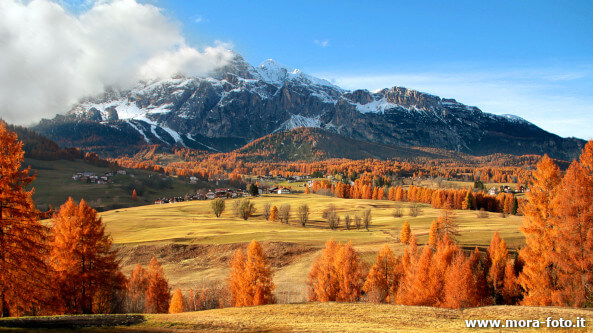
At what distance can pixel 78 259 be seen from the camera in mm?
27938

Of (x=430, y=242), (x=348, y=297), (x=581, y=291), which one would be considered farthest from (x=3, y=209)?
(x=430, y=242)

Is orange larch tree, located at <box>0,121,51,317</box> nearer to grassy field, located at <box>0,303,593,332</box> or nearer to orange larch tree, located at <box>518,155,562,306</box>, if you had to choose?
grassy field, located at <box>0,303,593,332</box>

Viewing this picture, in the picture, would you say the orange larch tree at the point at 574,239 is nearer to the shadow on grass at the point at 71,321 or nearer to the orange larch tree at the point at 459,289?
the orange larch tree at the point at 459,289

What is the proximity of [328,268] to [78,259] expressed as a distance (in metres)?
29.4

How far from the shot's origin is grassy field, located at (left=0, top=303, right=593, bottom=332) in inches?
755

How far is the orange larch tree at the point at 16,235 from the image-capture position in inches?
776

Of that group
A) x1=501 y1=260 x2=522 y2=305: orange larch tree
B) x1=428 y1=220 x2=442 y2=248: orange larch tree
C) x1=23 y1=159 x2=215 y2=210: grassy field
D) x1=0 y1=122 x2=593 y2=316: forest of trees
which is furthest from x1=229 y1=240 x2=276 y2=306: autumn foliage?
x1=23 y1=159 x2=215 y2=210: grassy field

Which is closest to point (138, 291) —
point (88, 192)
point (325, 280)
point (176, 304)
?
point (176, 304)

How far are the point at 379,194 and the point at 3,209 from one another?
162 meters

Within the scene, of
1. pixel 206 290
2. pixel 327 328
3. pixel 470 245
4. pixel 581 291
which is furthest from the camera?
pixel 470 245

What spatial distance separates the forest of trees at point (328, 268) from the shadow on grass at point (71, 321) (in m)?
3.24

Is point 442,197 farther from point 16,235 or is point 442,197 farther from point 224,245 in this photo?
point 16,235

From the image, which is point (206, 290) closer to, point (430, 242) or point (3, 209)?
point (3, 209)

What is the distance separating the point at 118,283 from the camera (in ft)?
107
